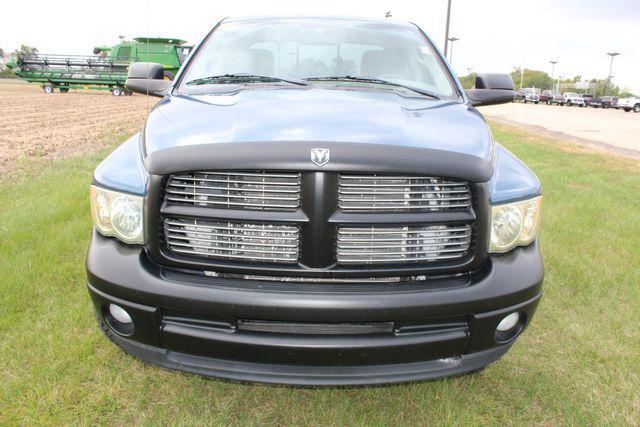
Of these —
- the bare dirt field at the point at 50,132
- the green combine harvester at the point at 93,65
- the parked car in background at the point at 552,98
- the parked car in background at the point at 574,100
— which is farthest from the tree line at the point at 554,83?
the bare dirt field at the point at 50,132

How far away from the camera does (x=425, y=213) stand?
6.25 ft

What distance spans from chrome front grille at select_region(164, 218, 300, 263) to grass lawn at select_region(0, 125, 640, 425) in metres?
0.82

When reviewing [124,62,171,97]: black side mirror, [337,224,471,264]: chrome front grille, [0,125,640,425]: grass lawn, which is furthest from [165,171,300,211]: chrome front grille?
[124,62,171,97]: black side mirror

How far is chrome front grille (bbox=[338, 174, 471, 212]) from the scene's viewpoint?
1.86 m

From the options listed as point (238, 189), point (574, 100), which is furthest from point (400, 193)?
point (574, 100)

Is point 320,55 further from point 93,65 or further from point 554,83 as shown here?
point 554,83

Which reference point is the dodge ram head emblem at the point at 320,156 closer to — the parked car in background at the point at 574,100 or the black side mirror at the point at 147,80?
the black side mirror at the point at 147,80

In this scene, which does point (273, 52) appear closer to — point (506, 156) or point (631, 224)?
point (506, 156)

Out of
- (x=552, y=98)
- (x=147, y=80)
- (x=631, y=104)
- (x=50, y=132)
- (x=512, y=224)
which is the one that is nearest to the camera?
(x=512, y=224)

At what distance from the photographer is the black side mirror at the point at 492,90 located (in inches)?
128

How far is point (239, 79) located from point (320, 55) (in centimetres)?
56

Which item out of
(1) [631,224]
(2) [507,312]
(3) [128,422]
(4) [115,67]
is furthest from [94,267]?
(4) [115,67]

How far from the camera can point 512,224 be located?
2070 mm

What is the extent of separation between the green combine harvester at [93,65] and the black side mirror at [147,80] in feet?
97.5
